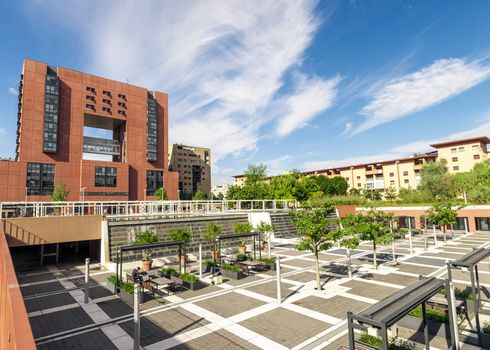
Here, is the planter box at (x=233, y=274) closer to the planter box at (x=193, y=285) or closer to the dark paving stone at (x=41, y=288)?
the planter box at (x=193, y=285)

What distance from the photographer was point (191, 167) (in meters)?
143

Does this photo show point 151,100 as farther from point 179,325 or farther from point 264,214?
point 179,325

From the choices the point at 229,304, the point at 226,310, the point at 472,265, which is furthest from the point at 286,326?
the point at 472,265

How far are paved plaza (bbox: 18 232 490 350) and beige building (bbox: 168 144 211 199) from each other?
121 meters

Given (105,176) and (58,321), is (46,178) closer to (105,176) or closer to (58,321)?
(105,176)

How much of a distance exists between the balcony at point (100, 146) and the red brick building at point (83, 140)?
22cm

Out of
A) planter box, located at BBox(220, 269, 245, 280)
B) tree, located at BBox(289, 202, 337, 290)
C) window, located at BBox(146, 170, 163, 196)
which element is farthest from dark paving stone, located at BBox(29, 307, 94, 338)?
window, located at BBox(146, 170, 163, 196)

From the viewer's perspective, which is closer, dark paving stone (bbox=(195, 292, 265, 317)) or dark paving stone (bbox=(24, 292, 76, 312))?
dark paving stone (bbox=(195, 292, 265, 317))

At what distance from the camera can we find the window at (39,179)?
2281 inches

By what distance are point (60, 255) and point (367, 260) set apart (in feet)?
77.1

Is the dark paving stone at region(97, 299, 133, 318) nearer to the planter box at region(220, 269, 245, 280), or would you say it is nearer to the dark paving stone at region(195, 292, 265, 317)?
the dark paving stone at region(195, 292, 265, 317)

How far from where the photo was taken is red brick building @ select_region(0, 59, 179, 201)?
59.1 meters

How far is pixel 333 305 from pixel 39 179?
65.9 metres

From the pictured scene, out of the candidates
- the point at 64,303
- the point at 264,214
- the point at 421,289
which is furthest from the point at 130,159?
the point at 421,289
